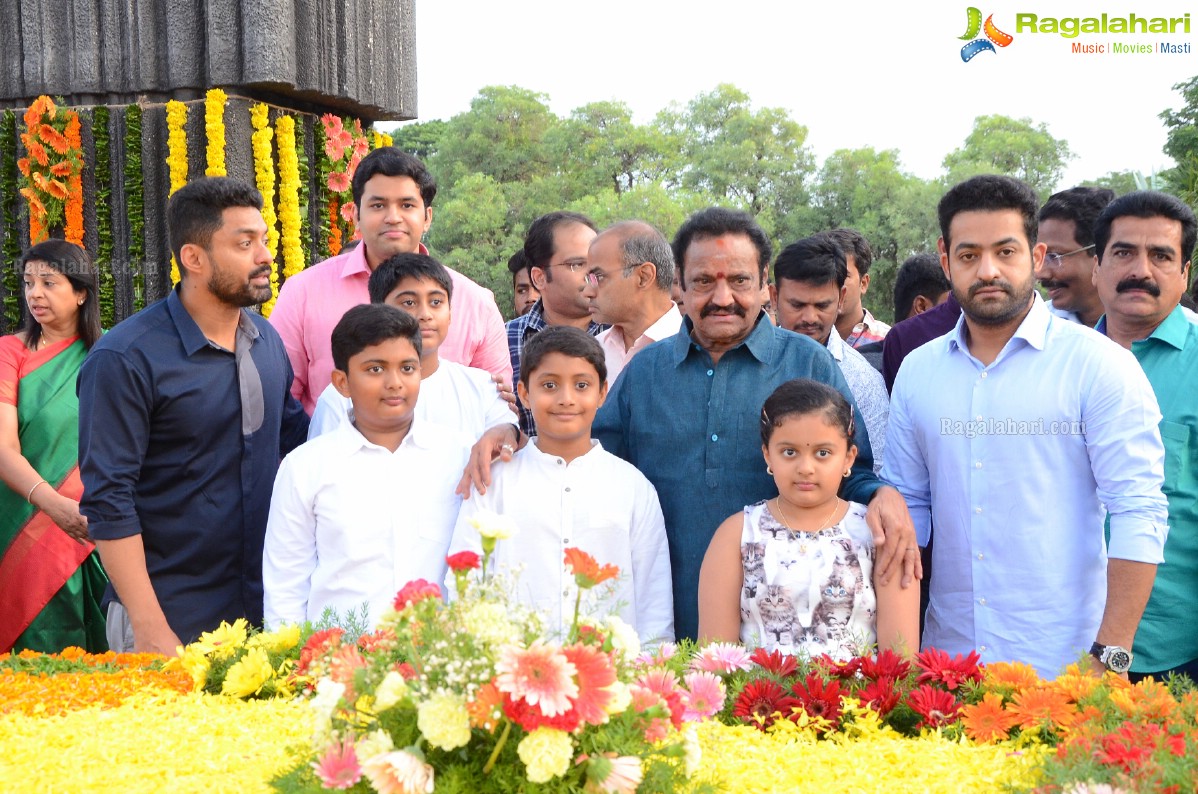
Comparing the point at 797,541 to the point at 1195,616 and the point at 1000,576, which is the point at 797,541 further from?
the point at 1195,616

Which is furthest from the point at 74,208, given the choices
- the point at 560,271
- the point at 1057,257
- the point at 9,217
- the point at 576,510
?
the point at 1057,257

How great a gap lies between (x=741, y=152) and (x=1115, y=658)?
34.6 m

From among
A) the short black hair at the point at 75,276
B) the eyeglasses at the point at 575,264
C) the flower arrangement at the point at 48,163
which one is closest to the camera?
the short black hair at the point at 75,276

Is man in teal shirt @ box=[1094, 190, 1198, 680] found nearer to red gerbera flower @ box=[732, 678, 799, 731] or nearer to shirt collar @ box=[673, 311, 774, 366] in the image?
shirt collar @ box=[673, 311, 774, 366]

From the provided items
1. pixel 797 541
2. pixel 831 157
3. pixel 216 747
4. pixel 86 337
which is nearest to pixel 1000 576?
pixel 797 541

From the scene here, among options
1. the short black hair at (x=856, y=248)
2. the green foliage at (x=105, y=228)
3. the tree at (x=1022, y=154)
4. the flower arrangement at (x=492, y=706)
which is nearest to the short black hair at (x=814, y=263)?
the short black hair at (x=856, y=248)

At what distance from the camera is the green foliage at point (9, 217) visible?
715 cm

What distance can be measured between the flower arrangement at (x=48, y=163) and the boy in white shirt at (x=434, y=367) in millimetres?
3765

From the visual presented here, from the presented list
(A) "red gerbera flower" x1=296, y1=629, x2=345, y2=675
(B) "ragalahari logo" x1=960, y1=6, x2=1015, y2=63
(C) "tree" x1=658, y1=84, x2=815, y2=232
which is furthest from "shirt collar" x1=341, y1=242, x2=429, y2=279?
(C) "tree" x1=658, y1=84, x2=815, y2=232

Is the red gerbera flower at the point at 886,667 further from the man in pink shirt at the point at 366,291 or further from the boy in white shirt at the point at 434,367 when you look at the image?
the man in pink shirt at the point at 366,291

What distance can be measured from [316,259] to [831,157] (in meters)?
28.6

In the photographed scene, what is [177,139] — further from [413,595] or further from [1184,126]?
[1184,126]

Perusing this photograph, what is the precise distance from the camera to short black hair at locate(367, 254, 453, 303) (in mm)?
4309

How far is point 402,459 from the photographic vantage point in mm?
3854
